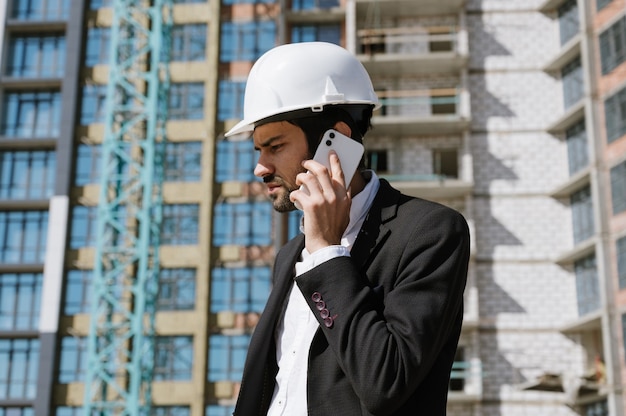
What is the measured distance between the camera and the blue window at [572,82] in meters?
39.7

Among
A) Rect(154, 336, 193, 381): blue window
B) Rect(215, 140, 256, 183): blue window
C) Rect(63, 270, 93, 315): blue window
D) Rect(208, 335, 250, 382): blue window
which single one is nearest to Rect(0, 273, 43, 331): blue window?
Rect(63, 270, 93, 315): blue window

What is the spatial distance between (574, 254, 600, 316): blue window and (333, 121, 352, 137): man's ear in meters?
35.9

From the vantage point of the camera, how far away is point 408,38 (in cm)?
4269

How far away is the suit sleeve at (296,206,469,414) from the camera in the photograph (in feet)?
8.32

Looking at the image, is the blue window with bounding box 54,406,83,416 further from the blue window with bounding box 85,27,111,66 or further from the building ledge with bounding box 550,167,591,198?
the building ledge with bounding box 550,167,591,198

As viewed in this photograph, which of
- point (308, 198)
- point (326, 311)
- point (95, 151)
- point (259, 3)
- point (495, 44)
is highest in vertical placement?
point (259, 3)

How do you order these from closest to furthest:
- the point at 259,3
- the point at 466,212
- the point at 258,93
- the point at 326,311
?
the point at 326,311, the point at 258,93, the point at 466,212, the point at 259,3

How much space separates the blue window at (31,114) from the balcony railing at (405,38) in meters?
15.3

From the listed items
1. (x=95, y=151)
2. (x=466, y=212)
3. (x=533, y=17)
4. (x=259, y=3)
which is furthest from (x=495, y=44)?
(x=95, y=151)

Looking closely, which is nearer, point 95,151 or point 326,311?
point 326,311

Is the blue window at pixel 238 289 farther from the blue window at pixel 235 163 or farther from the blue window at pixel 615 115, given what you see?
the blue window at pixel 615 115

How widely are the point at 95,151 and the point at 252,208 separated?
8604 millimetres

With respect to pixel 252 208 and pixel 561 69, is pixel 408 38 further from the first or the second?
pixel 252 208

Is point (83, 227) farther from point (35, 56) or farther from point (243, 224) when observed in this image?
point (35, 56)
